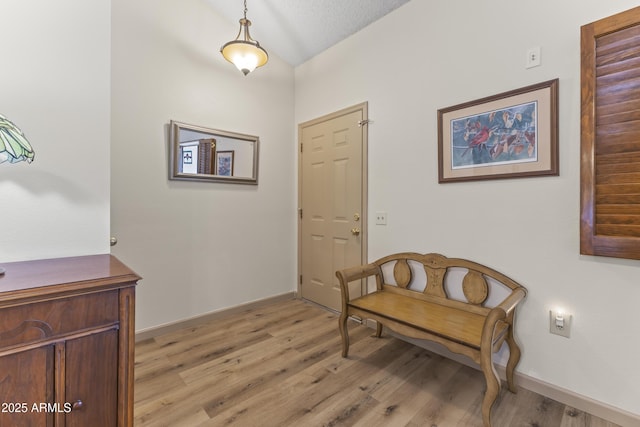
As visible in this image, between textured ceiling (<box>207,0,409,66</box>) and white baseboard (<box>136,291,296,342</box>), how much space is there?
2674mm

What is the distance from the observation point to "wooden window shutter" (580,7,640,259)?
139 centimetres

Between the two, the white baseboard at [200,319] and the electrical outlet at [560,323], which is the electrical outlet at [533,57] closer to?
the electrical outlet at [560,323]

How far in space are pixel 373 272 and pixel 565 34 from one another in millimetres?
1960

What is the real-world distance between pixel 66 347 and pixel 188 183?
1888 millimetres

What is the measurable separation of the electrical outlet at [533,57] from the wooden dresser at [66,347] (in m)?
→ 2.38

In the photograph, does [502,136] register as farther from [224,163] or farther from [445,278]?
[224,163]

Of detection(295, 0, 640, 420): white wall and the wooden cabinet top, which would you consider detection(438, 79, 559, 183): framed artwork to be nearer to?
detection(295, 0, 640, 420): white wall

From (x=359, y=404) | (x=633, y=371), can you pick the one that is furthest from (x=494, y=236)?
(x=359, y=404)

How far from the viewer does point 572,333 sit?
162cm

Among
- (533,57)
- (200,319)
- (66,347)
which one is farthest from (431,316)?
(200,319)

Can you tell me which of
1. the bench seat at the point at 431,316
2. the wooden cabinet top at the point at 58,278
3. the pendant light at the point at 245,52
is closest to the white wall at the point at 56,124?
the wooden cabinet top at the point at 58,278

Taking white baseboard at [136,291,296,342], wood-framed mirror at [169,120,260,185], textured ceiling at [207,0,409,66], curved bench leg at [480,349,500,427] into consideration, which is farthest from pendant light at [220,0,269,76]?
curved bench leg at [480,349,500,427]

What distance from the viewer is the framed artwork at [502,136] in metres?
1.67

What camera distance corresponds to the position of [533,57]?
172 cm
